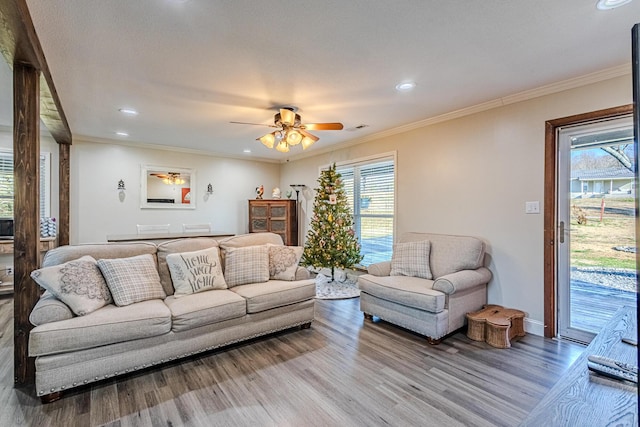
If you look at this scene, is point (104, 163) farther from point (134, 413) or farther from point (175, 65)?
point (134, 413)

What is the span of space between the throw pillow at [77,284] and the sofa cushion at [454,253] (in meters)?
3.30

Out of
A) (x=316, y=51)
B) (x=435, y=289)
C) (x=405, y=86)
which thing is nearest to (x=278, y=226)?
(x=435, y=289)

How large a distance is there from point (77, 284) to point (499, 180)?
4124 millimetres

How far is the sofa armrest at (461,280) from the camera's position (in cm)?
294

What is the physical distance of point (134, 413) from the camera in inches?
77.5

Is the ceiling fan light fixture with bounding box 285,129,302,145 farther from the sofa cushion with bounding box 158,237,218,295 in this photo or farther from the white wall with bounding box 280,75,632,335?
the white wall with bounding box 280,75,632,335

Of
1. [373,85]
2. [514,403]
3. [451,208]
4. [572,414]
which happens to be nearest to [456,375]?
[514,403]

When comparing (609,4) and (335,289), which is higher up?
(609,4)

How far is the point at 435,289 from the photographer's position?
299cm

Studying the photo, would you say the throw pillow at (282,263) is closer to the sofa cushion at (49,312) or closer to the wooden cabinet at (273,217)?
the sofa cushion at (49,312)

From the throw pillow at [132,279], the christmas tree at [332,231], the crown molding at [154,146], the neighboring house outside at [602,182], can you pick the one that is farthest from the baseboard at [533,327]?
the crown molding at [154,146]

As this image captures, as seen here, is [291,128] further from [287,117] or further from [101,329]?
[101,329]

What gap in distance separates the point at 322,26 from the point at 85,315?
2.66 meters

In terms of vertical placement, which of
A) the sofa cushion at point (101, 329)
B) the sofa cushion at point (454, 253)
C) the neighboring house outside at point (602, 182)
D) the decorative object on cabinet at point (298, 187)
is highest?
the decorative object on cabinet at point (298, 187)
